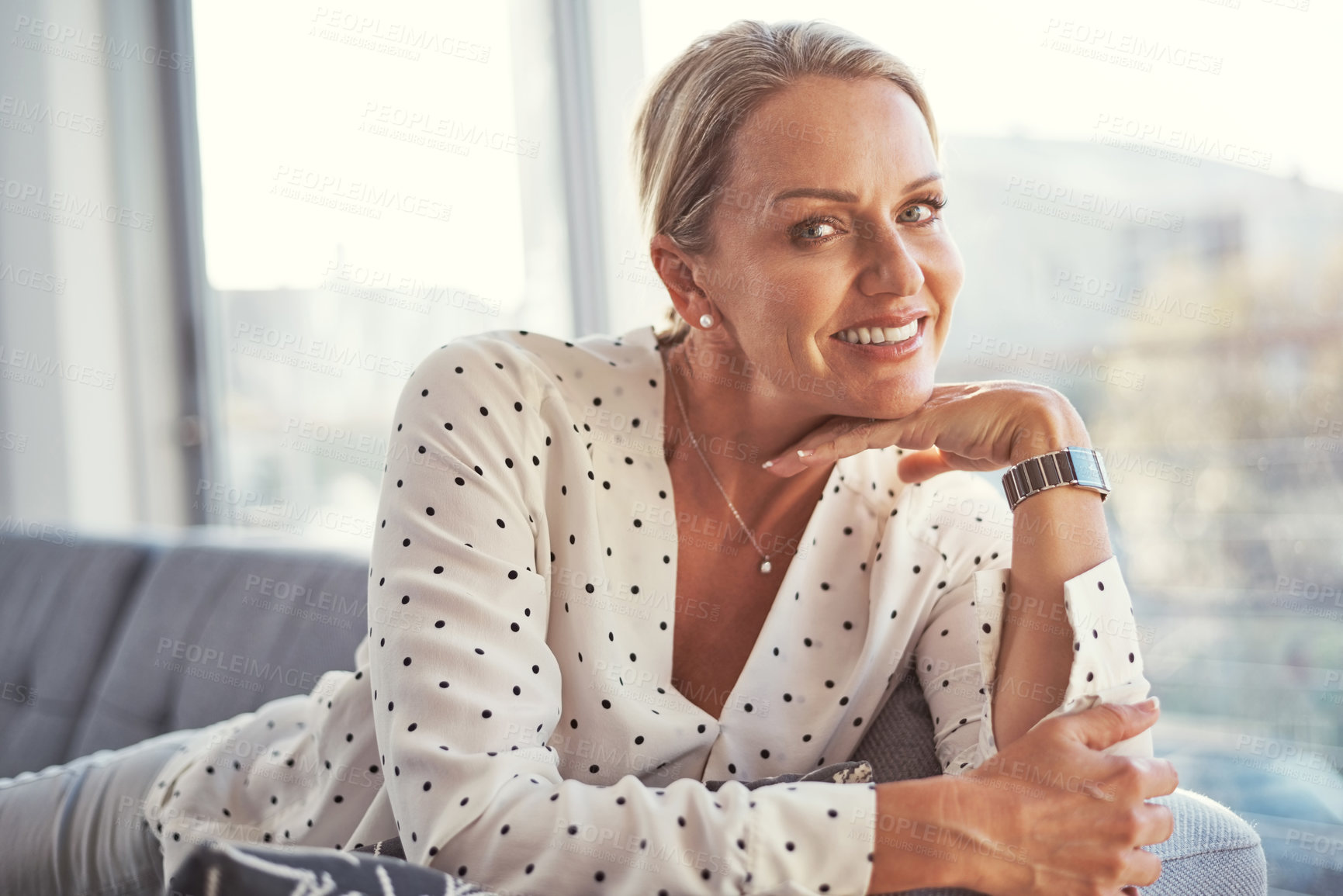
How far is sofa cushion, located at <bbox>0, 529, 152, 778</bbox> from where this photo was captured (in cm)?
207

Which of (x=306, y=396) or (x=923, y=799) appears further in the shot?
(x=306, y=396)

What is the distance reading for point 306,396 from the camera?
3297 millimetres

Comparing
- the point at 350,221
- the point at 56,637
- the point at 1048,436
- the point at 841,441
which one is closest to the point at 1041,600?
the point at 1048,436

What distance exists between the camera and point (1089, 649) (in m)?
1.05

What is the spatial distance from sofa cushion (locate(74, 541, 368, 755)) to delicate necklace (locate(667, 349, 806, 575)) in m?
0.64

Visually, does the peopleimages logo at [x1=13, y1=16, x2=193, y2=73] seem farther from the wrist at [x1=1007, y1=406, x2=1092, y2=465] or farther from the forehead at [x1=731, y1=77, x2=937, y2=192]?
the wrist at [x1=1007, y1=406, x2=1092, y2=465]

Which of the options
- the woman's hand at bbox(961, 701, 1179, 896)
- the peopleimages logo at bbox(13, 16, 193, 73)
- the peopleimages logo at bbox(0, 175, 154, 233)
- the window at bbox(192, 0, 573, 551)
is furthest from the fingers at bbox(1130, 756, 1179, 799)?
the peopleimages logo at bbox(13, 16, 193, 73)

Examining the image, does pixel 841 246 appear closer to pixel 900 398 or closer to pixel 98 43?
pixel 900 398

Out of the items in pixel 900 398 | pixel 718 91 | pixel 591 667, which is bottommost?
pixel 591 667

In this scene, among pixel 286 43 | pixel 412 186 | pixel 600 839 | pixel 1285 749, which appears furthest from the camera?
pixel 286 43

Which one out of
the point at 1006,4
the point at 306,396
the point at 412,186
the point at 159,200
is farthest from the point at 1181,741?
the point at 159,200

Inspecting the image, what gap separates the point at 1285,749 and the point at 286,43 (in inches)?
115

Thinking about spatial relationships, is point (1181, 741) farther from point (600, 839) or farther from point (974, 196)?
point (600, 839)

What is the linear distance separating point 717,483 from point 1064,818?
598 mm
